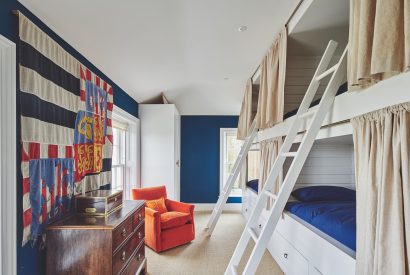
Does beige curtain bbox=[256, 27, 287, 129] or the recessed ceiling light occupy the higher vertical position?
the recessed ceiling light

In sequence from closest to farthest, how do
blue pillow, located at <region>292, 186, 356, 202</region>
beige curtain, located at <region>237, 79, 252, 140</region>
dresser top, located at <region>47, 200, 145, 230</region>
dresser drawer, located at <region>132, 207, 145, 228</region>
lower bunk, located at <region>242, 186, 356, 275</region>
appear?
1. lower bunk, located at <region>242, 186, 356, 275</region>
2. dresser top, located at <region>47, 200, 145, 230</region>
3. dresser drawer, located at <region>132, 207, 145, 228</region>
4. blue pillow, located at <region>292, 186, 356, 202</region>
5. beige curtain, located at <region>237, 79, 252, 140</region>

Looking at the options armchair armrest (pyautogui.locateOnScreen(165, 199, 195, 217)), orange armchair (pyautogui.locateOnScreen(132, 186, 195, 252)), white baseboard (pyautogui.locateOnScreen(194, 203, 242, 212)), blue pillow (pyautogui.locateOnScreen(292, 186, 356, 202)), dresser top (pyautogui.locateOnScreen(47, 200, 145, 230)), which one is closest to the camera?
dresser top (pyautogui.locateOnScreen(47, 200, 145, 230))

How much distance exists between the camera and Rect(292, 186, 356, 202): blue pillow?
2605 mm

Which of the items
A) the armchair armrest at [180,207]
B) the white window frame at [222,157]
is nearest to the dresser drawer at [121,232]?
the armchair armrest at [180,207]

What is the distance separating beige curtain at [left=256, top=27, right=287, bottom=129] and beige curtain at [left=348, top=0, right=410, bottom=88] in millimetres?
1056

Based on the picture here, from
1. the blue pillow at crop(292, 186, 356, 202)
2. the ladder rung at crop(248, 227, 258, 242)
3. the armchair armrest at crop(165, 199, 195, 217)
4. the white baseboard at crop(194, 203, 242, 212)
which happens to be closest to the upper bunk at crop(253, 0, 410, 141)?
the blue pillow at crop(292, 186, 356, 202)

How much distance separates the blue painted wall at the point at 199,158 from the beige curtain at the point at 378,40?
429 cm

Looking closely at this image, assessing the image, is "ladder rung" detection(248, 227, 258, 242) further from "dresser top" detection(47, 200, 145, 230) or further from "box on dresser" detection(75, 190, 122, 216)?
"box on dresser" detection(75, 190, 122, 216)

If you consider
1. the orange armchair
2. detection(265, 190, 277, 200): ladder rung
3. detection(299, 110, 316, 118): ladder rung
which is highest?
detection(299, 110, 316, 118): ladder rung

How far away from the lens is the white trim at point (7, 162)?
1433mm

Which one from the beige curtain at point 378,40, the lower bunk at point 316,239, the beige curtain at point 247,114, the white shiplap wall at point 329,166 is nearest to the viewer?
the beige curtain at point 378,40

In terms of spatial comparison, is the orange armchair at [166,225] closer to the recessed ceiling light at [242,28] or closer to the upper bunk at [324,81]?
the upper bunk at [324,81]

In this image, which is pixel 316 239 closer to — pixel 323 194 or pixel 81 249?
pixel 323 194

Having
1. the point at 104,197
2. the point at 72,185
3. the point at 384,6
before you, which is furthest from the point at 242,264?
the point at 384,6
